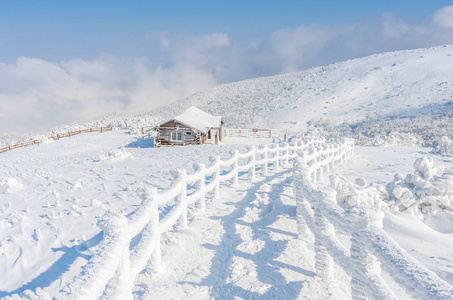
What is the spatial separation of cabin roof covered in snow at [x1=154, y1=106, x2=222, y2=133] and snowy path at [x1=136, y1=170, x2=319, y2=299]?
26.8 meters

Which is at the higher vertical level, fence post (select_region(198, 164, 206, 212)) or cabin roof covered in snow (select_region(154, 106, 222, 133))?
cabin roof covered in snow (select_region(154, 106, 222, 133))

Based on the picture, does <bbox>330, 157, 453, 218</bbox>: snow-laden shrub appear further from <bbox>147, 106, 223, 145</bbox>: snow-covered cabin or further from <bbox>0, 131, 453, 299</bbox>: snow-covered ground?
<bbox>147, 106, 223, 145</bbox>: snow-covered cabin

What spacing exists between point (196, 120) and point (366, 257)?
32857 mm

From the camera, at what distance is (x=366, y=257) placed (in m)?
3.14

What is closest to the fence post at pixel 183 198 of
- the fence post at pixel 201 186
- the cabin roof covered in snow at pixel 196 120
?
the fence post at pixel 201 186

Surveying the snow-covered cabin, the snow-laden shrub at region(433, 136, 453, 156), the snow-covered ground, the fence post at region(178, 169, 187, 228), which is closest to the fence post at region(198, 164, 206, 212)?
the snow-covered ground

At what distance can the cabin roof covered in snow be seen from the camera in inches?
1314

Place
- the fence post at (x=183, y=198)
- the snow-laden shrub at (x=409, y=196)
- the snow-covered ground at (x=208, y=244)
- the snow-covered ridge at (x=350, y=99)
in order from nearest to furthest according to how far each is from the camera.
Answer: the snow-covered ground at (x=208, y=244) → the fence post at (x=183, y=198) → the snow-laden shrub at (x=409, y=196) → the snow-covered ridge at (x=350, y=99)

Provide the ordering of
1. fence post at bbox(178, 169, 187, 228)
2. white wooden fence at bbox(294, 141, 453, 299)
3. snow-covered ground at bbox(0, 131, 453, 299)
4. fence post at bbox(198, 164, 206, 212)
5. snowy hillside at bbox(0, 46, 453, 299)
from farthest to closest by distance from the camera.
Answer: fence post at bbox(198, 164, 206, 212), fence post at bbox(178, 169, 187, 228), snow-covered ground at bbox(0, 131, 453, 299), snowy hillside at bbox(0, 46, 453, 299), white wooden fence at bbox(294, 141, 453, 299)

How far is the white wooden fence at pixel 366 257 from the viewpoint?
233 cm

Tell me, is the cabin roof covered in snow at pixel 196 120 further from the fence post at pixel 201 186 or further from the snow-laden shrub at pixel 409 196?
the fence post at pixel 201 186

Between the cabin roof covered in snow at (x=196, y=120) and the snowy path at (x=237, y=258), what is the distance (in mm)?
26817

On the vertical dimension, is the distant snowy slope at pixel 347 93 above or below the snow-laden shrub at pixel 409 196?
above

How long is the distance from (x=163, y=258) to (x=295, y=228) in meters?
2.76
